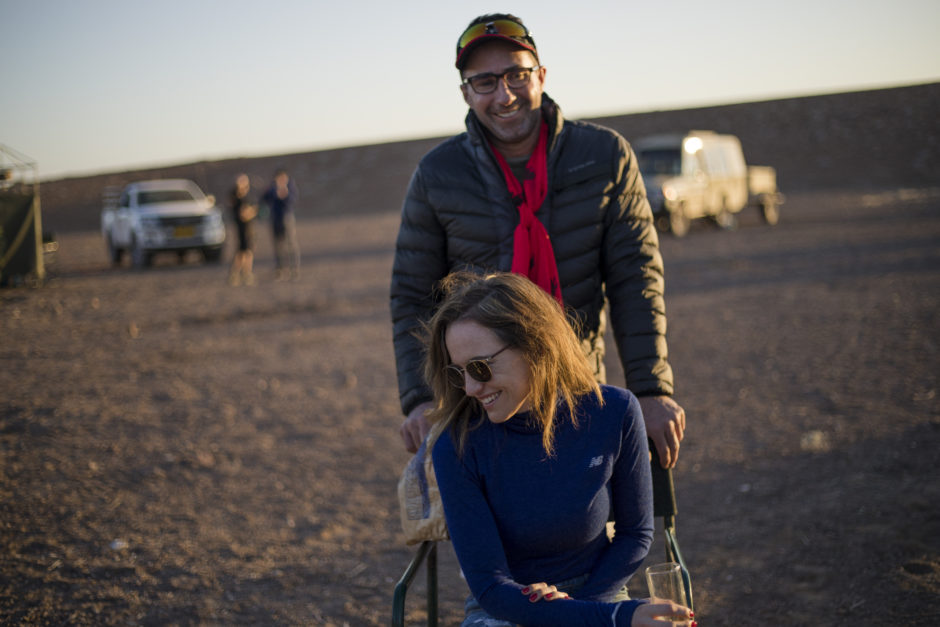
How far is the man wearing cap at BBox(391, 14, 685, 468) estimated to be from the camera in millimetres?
2836

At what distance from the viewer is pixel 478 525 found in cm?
225

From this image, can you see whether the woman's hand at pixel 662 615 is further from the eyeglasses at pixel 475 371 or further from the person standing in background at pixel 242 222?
the person standing in background at pixel 242 222

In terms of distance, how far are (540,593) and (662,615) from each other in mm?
296

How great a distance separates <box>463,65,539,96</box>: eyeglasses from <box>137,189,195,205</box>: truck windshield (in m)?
20.1

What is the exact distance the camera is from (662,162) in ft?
74.3

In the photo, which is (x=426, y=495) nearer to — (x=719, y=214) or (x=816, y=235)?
(x=816, y=235)

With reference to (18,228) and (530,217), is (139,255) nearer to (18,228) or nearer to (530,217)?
(18,228)

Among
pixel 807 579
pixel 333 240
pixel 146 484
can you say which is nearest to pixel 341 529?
pixel 146 484

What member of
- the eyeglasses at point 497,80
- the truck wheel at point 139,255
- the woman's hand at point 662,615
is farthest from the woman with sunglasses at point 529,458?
the truck wheel at point 139,255

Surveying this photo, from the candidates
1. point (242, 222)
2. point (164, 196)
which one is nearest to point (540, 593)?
point (242, 222)

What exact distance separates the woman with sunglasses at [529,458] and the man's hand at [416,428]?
1.25 feet

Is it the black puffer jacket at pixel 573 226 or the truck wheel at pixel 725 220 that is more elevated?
the black puffer jacket at pixel 573 226

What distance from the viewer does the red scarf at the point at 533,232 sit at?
2.82 m

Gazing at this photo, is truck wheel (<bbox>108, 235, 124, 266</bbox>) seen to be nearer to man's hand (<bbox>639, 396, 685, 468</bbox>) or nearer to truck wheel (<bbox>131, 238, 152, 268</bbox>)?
truck wheel (<bbox>131, 238, 152, 268</bbox>)
